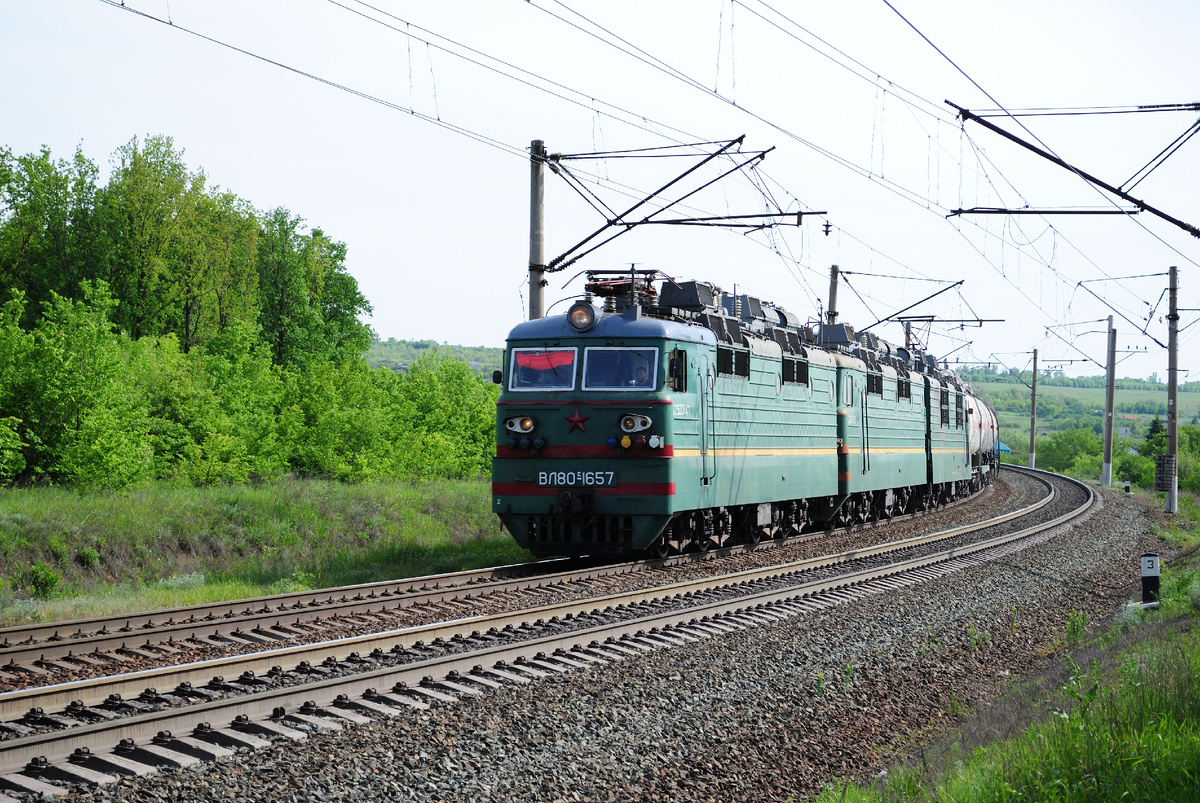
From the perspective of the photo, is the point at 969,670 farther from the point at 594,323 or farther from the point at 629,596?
the point at 594,323

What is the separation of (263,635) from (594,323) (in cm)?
734

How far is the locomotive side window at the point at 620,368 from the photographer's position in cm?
1548

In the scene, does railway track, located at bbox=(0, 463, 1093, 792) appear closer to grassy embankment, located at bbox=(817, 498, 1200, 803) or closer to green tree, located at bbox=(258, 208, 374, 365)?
grassy embankment, located at bbox=(817, 498, 1200, 803)

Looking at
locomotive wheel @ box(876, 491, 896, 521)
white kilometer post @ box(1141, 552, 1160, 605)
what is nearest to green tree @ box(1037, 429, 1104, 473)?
locomotive wheel @ box(876, 491, 896, 521)

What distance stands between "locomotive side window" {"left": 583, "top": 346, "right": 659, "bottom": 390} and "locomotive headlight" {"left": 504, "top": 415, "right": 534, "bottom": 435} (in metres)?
0.98

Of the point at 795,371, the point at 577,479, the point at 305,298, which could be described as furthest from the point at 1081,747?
the point at 305,298

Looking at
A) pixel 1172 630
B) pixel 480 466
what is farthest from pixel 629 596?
pixel 480 466

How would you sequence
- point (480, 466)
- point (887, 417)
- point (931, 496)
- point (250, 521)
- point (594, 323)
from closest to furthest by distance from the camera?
point (594, 323), point (250, 521), point (887, 417), point (931, 496), point (480, 466)

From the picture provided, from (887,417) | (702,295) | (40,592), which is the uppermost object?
(702,295)

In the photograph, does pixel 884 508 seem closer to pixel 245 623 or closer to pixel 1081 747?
pixel 245 623

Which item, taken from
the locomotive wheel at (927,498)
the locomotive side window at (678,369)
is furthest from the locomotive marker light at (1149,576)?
the locomotive wheel at (927,498)

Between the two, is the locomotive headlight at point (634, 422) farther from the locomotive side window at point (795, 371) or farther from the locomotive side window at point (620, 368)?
the locomotive side window at point (795, 371)

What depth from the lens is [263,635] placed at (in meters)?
10.1

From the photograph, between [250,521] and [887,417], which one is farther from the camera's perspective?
[887,417]
